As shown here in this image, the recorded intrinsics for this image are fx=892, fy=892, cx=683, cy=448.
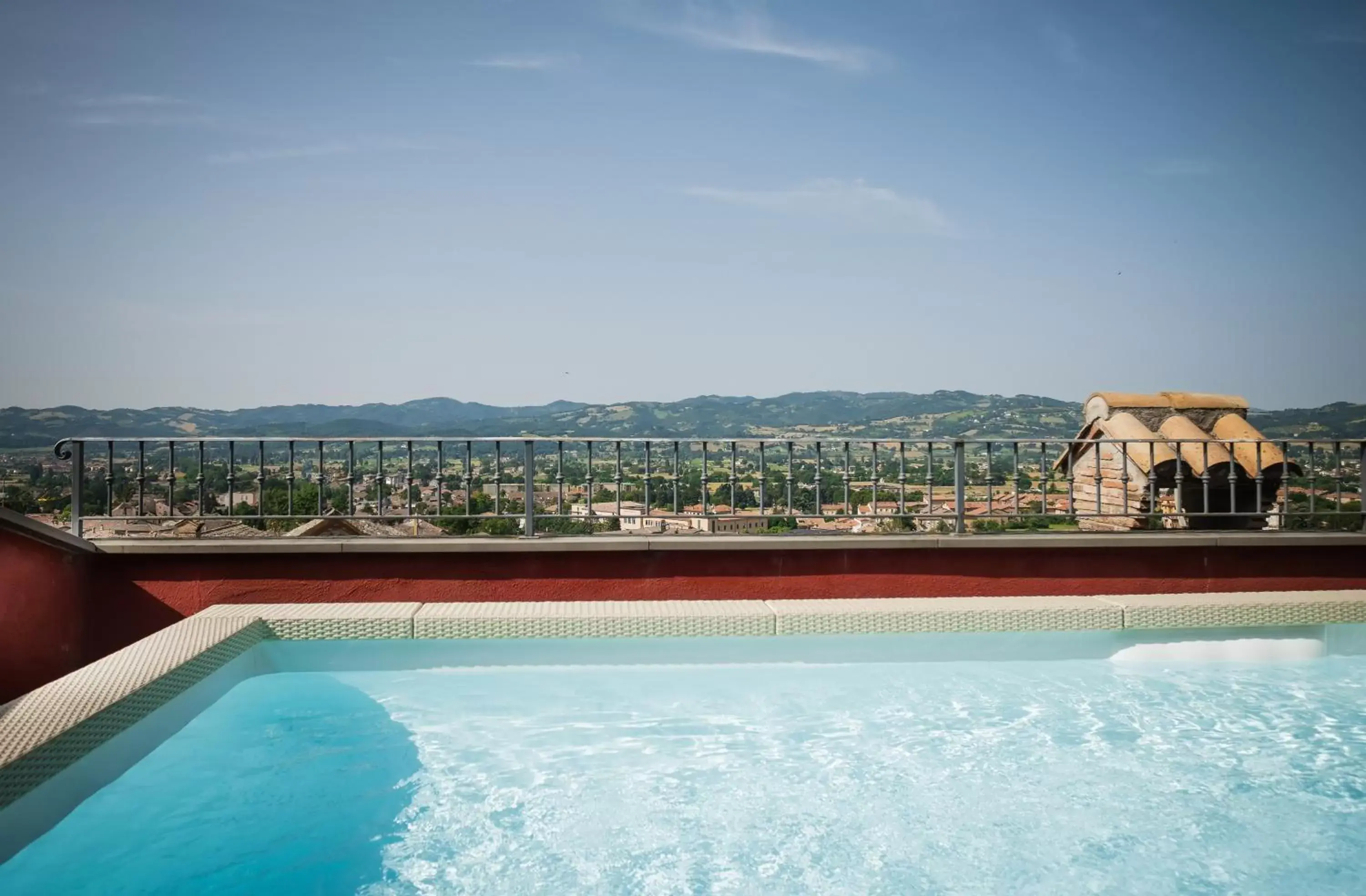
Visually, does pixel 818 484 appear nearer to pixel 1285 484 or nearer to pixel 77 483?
pixel 1285 484

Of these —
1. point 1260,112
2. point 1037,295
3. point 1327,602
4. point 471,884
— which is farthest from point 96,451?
point 1037,295

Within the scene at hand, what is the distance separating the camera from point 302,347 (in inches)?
1176

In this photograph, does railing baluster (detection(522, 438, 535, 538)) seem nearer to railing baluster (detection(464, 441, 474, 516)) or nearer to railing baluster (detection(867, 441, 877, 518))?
railing baluster (detection(464, 441, 474, 516))

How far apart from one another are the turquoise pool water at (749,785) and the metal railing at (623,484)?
1.17 meters

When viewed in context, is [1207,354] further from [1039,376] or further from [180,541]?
[180,541]

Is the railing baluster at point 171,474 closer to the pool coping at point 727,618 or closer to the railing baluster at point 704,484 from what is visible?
the pool coping at point 727,618

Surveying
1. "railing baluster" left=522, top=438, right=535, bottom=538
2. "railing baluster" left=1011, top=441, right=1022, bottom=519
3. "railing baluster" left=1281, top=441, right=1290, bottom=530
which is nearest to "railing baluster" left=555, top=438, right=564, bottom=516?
"railing baluster" left=522, top=438, right=535, bottom=538

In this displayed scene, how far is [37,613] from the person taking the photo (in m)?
4.98

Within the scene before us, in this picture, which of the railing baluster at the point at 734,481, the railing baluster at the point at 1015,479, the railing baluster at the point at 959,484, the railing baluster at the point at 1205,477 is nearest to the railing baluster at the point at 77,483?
the railing baluster at the point at 734,481

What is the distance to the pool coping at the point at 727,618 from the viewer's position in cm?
489

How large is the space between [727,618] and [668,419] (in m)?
14.2

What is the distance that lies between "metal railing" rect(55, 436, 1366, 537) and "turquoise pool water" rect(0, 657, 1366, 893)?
1.17 metres

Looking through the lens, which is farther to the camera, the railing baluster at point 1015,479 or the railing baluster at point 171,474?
the railing baluster at point 1015,479

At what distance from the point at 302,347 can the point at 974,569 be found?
28388mm
